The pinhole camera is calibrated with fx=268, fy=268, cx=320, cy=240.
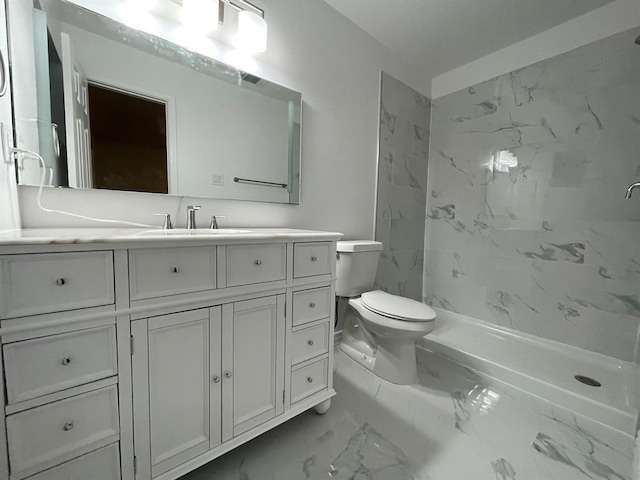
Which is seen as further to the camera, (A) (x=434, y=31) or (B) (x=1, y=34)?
(A) (x=434, y=31)

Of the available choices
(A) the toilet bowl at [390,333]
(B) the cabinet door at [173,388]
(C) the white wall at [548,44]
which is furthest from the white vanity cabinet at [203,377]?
(C) the white wall at [548,44]

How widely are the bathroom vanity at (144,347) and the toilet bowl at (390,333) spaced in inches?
21.4

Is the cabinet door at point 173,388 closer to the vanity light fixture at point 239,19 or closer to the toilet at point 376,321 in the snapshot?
the toilet at point 376,321

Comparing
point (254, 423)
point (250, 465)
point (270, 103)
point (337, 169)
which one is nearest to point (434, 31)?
point (337, 169)

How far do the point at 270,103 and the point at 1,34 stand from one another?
996 mm

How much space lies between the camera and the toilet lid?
1.42 metres

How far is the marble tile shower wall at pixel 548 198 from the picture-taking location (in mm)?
1624

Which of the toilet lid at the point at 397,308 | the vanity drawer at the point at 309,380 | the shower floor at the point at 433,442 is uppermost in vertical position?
the toilet lid at the point at 397,308

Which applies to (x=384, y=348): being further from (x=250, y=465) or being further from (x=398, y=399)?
(x=250, y=465)

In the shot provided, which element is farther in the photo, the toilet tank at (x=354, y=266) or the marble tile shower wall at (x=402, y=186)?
the marble tile shower wall at (x=402, y=186)

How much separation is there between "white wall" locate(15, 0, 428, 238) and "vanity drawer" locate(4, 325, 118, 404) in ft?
1.93

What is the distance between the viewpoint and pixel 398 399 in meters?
1.43

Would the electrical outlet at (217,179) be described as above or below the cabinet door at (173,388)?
above

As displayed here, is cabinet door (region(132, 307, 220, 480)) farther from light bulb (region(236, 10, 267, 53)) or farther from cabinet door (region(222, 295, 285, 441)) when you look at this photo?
light bulb (region(236, 10, 267, 53))
